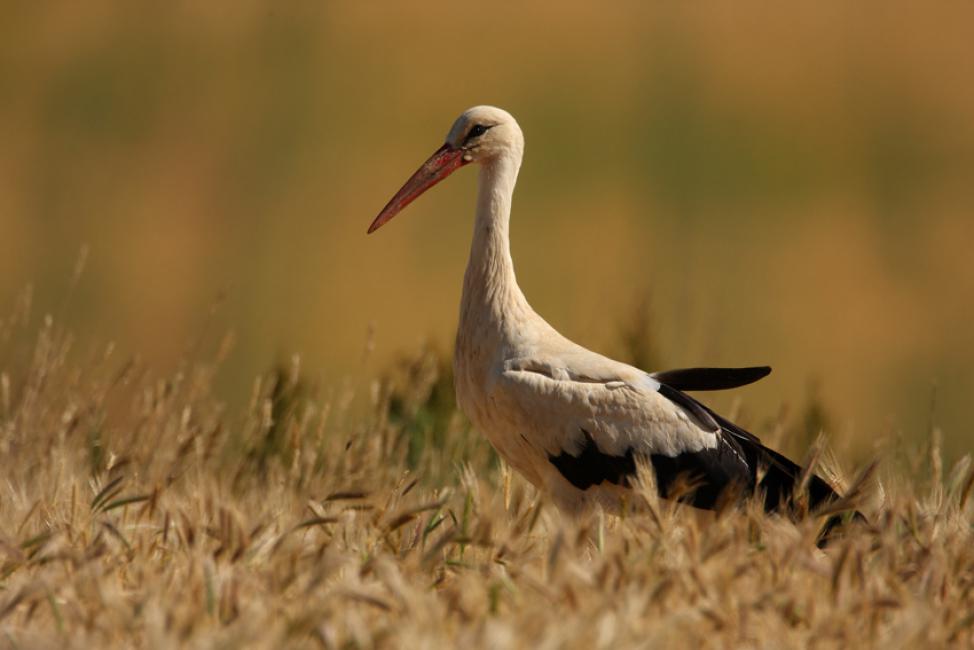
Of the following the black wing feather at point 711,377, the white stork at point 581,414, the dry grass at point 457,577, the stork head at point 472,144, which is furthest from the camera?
the stork head at point 472,144

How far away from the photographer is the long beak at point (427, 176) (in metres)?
5.21

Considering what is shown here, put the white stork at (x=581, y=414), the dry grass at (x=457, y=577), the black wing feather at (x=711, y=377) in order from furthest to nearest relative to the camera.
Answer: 1. the black wing feather at (x=711, y=377)
2. the white stork at (x=581, y=414)
3. the dry grass at (x=457, y=577)

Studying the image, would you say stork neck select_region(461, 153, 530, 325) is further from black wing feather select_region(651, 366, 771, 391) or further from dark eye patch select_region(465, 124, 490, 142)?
black wing feather select_region(651, 366, 771, 391)

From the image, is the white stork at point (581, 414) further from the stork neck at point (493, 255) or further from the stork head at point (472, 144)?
the stork head at point (472, 144)

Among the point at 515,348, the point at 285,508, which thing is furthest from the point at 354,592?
the point at 515,348

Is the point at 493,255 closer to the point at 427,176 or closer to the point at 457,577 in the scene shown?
the point at 427,176

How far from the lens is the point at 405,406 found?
22.5 feet

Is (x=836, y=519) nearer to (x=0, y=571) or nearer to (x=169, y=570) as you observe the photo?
(x=169, y=570)

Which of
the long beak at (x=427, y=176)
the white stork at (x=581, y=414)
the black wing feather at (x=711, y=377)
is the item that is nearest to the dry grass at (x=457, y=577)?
the white stork at (x=581, y=414)

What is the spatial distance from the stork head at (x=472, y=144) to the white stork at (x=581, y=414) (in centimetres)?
39

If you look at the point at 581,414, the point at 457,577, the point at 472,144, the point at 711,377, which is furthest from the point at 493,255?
the point at 457,577

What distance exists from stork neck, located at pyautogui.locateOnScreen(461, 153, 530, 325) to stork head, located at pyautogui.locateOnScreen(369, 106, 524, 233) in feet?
0.14

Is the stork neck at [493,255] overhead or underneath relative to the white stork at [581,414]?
overhead

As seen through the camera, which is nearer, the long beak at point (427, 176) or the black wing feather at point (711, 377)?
the black wing feather at point (711, 377)
